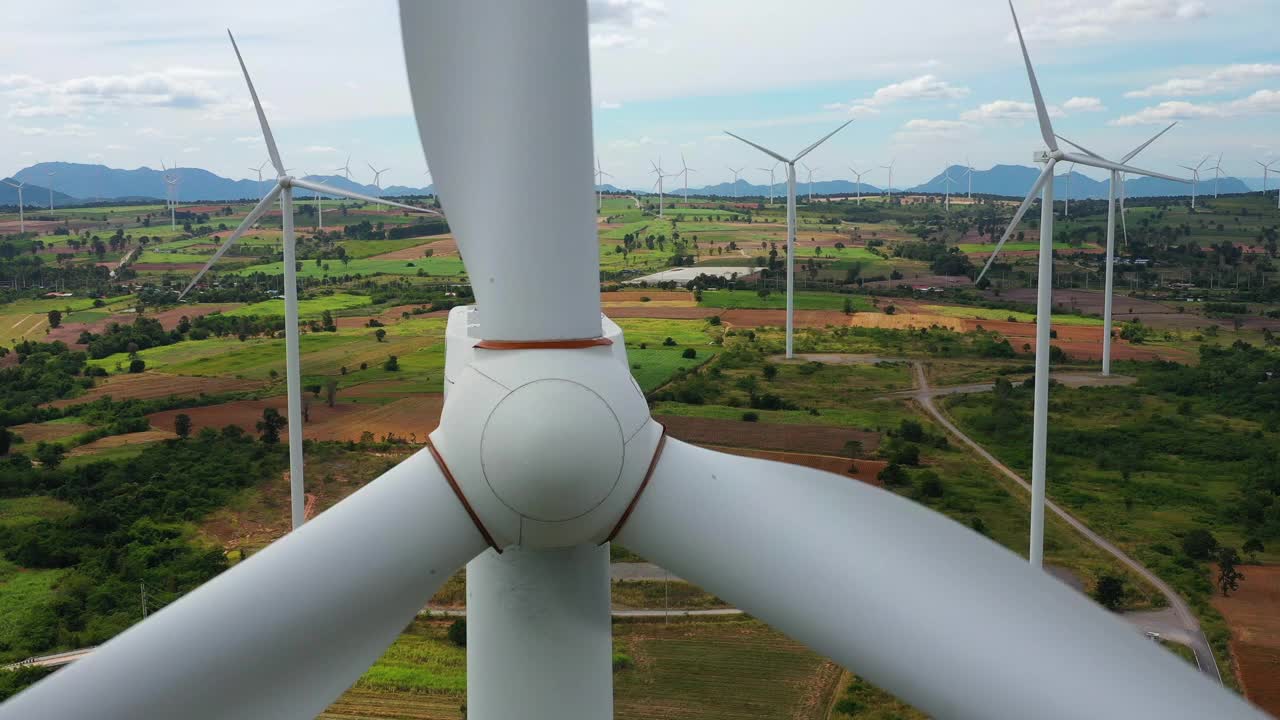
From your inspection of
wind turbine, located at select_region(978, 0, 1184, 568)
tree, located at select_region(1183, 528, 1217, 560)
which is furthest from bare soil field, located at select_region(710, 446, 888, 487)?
wind turbine, located at select_region(978, 0, 1184, 568)

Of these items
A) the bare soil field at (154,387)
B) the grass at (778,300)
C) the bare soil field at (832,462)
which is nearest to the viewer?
the bare soil field at (832,462)

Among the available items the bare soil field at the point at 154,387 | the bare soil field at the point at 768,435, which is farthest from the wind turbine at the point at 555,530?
the bare soil field at the point at 154,387

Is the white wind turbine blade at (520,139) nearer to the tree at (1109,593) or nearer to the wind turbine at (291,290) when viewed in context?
the wind turbine at (291,290)

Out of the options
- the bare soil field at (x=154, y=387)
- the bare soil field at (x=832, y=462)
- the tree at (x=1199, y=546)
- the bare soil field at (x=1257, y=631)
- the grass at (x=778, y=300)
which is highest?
the grass at (x=778, y=300)

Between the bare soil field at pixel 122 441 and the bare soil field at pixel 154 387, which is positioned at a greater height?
the bare soil field at pixel 154 387

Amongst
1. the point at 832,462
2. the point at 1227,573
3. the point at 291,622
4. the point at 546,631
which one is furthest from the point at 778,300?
the point at 291,622

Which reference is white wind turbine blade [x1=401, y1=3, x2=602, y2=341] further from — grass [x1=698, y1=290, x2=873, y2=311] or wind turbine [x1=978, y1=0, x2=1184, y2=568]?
grass [x1=698, y1=290, x2=873, y2=311]

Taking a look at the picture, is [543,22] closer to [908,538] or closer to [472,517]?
[472,517]
